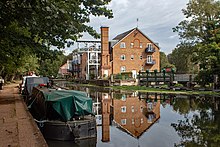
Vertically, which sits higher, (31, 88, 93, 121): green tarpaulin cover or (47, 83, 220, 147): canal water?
(31, 88, 93, 121): green tarpaulin cover

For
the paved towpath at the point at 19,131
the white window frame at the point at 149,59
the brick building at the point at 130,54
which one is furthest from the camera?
the white window frame at the point at 149,59

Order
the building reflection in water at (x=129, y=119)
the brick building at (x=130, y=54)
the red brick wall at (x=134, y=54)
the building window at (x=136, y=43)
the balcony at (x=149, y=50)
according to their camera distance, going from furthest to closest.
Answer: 1. the balcony at (x=149, y=50)
2. the building window at (x=136, y=43)
3. the red brick wall at (x=134, y=54)
4. the brick building at (x=130, y=54)
5. the building reflection in water at (x=129, y=119)

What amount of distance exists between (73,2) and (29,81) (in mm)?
12804

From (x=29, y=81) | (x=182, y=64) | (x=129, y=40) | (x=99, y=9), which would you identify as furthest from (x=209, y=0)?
(x=99, y=9)

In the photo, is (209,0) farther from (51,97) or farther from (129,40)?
(51,97)

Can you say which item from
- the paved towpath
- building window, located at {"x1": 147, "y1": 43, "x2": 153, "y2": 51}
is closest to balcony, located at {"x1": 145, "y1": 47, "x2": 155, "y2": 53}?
building window, located at {"x1": 147, "y1": 43, "x2": 153, "y2": 51}

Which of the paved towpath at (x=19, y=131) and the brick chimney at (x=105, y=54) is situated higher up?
the brick chimney at (x=105, y=54)

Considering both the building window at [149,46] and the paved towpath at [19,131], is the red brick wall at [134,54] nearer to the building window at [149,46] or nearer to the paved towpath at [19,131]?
the building window at [149,46]

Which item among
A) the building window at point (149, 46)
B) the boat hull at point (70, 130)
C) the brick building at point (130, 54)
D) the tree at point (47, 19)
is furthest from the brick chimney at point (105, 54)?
the boat hull at point (70, 130)

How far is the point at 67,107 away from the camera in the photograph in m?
11.0

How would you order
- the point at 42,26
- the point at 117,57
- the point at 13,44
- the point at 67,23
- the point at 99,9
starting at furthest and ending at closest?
the point at 117,57, the point at 13,44, the point at 99,9, the point at 42,26, the point at 67,23

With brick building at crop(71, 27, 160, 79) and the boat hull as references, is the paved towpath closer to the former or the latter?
the boat hull

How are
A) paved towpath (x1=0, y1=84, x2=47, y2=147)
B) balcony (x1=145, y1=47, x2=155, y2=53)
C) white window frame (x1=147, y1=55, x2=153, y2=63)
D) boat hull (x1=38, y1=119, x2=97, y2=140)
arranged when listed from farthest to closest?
white window frame (x1=147, y1=55, x2=153, y2=63)
balcony (x1=145, y1=47, x2=155, y2=53)
boat hull (x1=38, y1=119, x2=97, y2=140)
paved towpath (x1=0, y1=84, x2=47, y2=147)

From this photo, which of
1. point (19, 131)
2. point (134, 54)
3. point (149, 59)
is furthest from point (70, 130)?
point (149, 59)
